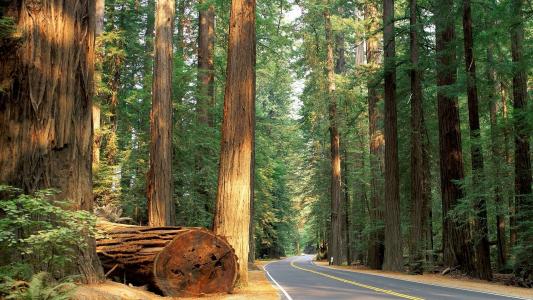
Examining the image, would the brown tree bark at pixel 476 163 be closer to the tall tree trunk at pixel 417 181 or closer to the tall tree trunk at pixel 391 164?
the tall tree trunk at pixel 417 181

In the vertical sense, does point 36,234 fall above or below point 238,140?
below

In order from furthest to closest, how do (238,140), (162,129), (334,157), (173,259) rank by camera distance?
(334,157) → (162,129) → (238,140) → (173,259)

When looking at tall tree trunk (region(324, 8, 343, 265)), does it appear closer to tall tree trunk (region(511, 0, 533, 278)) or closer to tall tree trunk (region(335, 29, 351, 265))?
tall tree trunk (region(335, 29, 351, 265))

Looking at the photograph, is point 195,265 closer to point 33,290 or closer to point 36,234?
point 36,234

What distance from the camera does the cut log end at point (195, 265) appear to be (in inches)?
375

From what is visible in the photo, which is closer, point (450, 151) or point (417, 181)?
point (450, 151)

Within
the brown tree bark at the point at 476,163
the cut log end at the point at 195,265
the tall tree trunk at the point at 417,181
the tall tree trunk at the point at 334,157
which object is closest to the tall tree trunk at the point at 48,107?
the cut log end at the point at 195,265

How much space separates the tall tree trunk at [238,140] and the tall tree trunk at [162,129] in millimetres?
4076

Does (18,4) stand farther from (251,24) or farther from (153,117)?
(153,117)

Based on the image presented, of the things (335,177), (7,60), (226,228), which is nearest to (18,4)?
(7,60)

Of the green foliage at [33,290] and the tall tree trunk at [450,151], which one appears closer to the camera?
the green foliage at [33,290]

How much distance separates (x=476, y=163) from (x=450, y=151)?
1.38m

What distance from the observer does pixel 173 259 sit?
9.62 m

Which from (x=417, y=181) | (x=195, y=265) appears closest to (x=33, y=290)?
(x=195, y=265)
